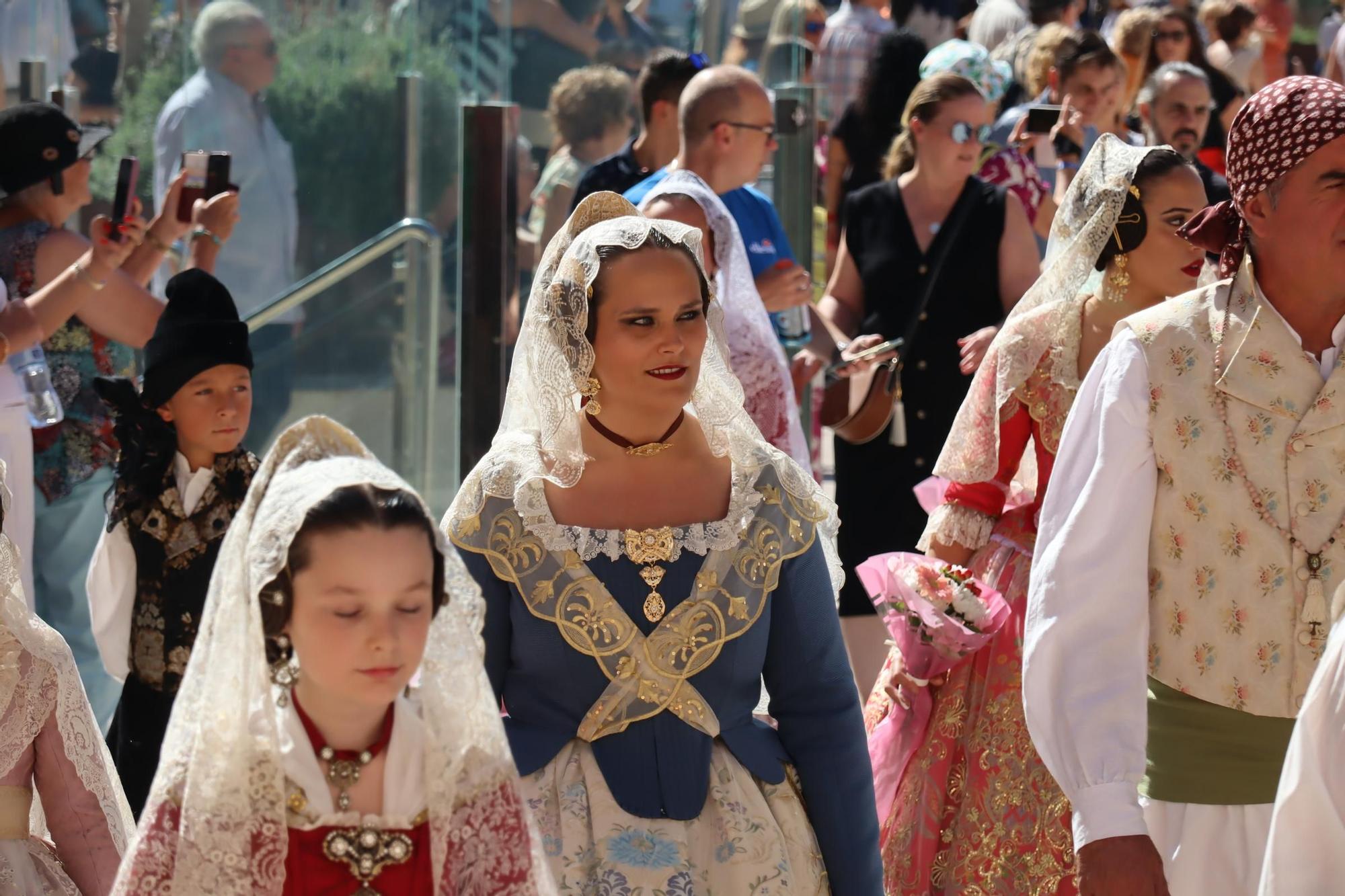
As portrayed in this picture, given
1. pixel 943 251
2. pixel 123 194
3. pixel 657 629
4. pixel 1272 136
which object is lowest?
pixel 657 629

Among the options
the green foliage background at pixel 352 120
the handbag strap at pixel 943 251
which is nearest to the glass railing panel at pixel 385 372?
the green foliage background at pixel 352 120

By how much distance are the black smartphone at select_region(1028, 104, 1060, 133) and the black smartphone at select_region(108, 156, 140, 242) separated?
368cm

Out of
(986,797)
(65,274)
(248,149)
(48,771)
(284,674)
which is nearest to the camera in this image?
(284,674)

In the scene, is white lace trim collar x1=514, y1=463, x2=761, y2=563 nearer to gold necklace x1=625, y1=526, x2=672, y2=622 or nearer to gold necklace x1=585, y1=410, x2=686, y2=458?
gold necklace x1=625, y1=526, x2=672, y2=622

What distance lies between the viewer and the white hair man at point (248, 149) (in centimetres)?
743

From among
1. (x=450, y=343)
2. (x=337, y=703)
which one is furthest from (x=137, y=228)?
(x=337, y=703)

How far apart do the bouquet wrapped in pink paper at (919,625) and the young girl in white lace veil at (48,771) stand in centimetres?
172

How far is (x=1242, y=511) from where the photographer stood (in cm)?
325

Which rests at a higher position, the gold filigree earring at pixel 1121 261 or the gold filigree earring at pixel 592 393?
the gold filigree earring at pixel 1121 261

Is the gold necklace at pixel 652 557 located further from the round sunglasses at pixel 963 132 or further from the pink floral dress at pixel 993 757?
the round sunglasses at pixel 963 132

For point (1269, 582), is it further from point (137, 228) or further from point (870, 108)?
point (870, 108)

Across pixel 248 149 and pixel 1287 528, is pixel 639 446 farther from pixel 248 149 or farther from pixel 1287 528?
pixel 248 149

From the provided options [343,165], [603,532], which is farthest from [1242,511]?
[343,165]

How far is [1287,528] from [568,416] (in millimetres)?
1258
